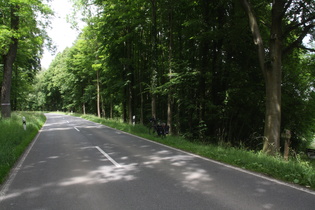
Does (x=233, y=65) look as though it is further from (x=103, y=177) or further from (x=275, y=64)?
(x=103, y=177)

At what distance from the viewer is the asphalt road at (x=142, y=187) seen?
3898mm

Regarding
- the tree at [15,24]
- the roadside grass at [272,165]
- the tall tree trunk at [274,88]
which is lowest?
the roadside grass at [272,165]

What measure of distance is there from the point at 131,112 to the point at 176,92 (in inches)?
355

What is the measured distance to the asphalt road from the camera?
3898 millimetres

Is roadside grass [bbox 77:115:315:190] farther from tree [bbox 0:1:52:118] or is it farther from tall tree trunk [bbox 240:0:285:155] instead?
tree [bbox 0:1:52:118]

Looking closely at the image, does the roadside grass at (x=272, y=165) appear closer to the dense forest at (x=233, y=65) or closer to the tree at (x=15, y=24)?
the dense forest at (x=233, y=65)

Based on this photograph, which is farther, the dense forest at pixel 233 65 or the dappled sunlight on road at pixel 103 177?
the dense forest at pixel 233 65

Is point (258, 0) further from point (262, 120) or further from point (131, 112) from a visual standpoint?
point (131, 112)

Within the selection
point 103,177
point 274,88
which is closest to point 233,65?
point 274,88

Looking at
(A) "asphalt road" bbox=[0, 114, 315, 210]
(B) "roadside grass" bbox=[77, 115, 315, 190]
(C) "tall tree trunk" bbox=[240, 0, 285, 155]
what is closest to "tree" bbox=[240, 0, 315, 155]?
(C) "tall tree trunk" bbox=[240, 0, 285, 155]

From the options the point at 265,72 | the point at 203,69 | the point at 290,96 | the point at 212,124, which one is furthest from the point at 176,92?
the point at 290,96

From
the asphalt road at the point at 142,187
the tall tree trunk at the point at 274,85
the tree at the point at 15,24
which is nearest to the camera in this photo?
the asphalt road at the point at 142,187

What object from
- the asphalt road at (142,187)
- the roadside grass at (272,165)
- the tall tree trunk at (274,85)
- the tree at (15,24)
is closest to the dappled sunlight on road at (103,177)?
the asphalt road at (142,187)

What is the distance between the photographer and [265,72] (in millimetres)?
9062
